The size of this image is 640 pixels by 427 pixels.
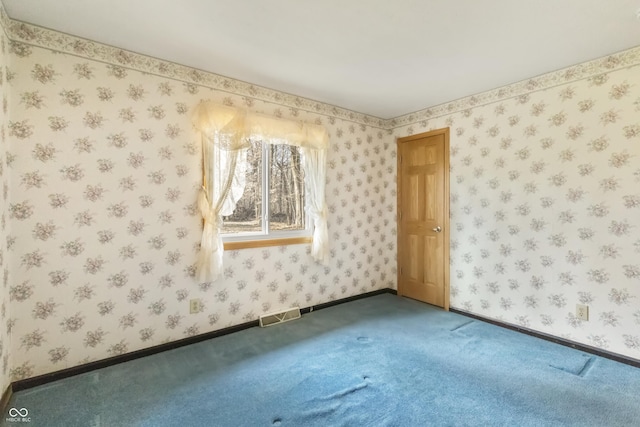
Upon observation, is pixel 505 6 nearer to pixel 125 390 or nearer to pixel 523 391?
pixel 523 391

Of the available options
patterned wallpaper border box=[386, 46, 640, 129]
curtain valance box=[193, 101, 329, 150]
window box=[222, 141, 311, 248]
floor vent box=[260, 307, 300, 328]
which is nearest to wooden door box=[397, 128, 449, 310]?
patterned wallpaper border box=[386, 46, 640, 129]

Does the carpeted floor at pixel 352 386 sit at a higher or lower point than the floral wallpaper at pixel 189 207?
lower

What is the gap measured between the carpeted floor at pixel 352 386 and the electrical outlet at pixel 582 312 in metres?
0.31

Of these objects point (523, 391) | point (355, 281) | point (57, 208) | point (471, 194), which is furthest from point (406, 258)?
point (57, 208)

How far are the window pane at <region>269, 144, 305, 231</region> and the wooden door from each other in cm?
147

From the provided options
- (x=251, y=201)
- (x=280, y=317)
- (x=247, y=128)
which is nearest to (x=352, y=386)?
(x=280, y=317)

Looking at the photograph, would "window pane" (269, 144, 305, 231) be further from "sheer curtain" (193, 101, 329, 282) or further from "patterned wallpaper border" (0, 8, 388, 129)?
"patterned wallpaper border" (0, 8, 388, 129)

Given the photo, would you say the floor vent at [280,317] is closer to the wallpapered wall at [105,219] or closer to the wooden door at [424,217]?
the wallpapered wall at [105,219]

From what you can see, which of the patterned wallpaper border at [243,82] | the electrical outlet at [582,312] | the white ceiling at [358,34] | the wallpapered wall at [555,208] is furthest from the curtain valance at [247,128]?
the electrical outlet at [582,312]

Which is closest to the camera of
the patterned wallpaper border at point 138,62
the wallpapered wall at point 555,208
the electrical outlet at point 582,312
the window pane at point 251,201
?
the patterned wallpaper border at point 138,62

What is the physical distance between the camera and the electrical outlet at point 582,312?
2430 millimetres

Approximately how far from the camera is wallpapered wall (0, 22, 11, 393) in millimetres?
1694

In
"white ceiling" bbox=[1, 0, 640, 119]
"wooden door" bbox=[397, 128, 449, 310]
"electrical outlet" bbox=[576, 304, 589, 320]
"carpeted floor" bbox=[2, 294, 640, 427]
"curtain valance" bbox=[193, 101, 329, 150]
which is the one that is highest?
"white ceiling" bbox=[1, 0, 640, 119]

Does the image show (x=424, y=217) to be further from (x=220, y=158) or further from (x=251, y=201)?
(x=220, y=158)
